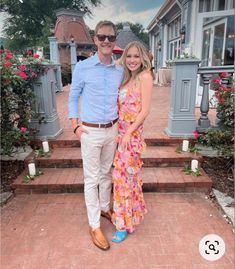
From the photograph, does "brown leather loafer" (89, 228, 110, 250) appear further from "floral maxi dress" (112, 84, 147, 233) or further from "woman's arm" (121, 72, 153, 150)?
"woman's arm" (121, 72, 153, 150)

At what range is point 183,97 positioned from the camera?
3424 millimetres

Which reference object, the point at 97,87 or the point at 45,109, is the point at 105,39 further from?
the point at 45,109

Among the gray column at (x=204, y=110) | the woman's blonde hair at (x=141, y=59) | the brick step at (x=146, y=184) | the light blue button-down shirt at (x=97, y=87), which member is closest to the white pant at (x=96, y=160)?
the light blue button-down shirt at (x=97, y=87)

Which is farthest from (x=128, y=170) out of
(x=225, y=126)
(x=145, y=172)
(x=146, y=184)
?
(x=225, y=126)

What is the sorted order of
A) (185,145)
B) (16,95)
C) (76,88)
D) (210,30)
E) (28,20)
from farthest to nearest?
(28,20) < (210,30) < (185,145) < (16,95) < (76,88)

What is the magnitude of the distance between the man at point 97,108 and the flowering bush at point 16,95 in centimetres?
117

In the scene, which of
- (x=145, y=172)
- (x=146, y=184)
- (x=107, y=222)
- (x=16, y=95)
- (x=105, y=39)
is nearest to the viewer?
(x=105, y=39)

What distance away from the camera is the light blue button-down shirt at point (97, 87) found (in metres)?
1.83

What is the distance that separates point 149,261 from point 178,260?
0.23 meters

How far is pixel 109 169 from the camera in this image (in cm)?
214

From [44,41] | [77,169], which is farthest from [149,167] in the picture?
[44,41]

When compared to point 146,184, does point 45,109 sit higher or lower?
higher

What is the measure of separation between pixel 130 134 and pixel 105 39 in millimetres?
726

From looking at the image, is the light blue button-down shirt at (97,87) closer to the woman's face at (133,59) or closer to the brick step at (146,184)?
the woman's face at (133,59)
